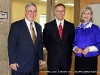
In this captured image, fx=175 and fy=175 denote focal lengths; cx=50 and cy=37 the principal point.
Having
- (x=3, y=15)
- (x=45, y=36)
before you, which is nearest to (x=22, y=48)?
(x=45, y=36)

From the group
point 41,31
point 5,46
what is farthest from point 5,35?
point 41,31

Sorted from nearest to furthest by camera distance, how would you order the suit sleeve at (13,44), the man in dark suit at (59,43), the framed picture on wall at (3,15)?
the suit sleeve at (13,44) → the man in dark suit at (59,43) → the framed picture on wall at (3,15)

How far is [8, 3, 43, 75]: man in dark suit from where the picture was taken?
2.40 meters

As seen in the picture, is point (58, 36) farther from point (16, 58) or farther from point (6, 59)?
point (6, 59)

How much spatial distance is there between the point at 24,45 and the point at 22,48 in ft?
0.16

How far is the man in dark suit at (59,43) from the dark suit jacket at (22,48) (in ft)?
0.93

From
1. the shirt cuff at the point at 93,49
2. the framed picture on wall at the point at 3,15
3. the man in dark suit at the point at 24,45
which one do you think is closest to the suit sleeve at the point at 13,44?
the man in dark suit at the point at 24,45

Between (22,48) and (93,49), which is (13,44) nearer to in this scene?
(22,48)

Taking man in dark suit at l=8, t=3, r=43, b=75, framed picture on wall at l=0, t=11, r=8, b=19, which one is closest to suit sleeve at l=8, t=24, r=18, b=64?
man in dark suit at l=8, t=3, r=43, b=75

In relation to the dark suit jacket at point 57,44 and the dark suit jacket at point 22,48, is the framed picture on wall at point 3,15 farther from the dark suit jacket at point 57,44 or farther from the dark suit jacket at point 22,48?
the dark suit jacket at point 57,44

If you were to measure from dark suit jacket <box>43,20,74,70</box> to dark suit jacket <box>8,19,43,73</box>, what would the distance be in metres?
0.27

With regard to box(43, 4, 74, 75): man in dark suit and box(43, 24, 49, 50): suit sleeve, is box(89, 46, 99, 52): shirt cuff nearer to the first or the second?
box(43, 4, 74, 75): man in dark suit

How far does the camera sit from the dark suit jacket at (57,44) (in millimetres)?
2660

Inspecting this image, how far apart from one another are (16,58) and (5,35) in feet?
1.83
